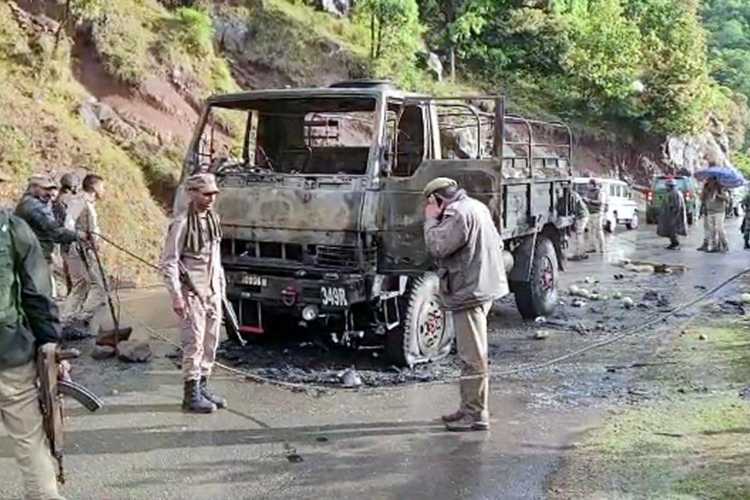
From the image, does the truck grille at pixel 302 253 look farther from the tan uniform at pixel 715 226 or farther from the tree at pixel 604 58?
the tree at pixel 604 58

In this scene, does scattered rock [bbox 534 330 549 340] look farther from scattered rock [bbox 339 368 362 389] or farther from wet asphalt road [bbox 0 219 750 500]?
scattered rock [bbox 339 368 362 389]

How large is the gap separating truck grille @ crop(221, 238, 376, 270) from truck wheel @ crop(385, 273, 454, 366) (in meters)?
0.55

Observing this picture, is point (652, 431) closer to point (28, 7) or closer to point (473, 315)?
point (473, 315)

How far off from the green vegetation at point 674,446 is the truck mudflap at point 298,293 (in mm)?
2366

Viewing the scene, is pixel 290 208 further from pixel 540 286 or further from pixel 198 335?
pixel 540 286

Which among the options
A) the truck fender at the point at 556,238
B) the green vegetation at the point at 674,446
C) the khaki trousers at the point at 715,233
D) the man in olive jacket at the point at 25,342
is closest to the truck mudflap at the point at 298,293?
the green vegetation at the point at 674,446

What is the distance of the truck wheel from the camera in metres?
7.77

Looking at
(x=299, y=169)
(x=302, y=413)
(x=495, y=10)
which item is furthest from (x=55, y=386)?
(x=495, y=10)

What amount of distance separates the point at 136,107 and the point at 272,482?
43.6 ft

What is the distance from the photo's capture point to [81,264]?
9.54 metres

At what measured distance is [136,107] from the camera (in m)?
17.1

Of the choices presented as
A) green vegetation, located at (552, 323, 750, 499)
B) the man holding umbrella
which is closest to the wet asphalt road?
green vegetation, located at (552, 323, 750, 499)

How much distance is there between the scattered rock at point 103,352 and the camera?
8.29 metres

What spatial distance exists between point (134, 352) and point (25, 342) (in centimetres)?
428
